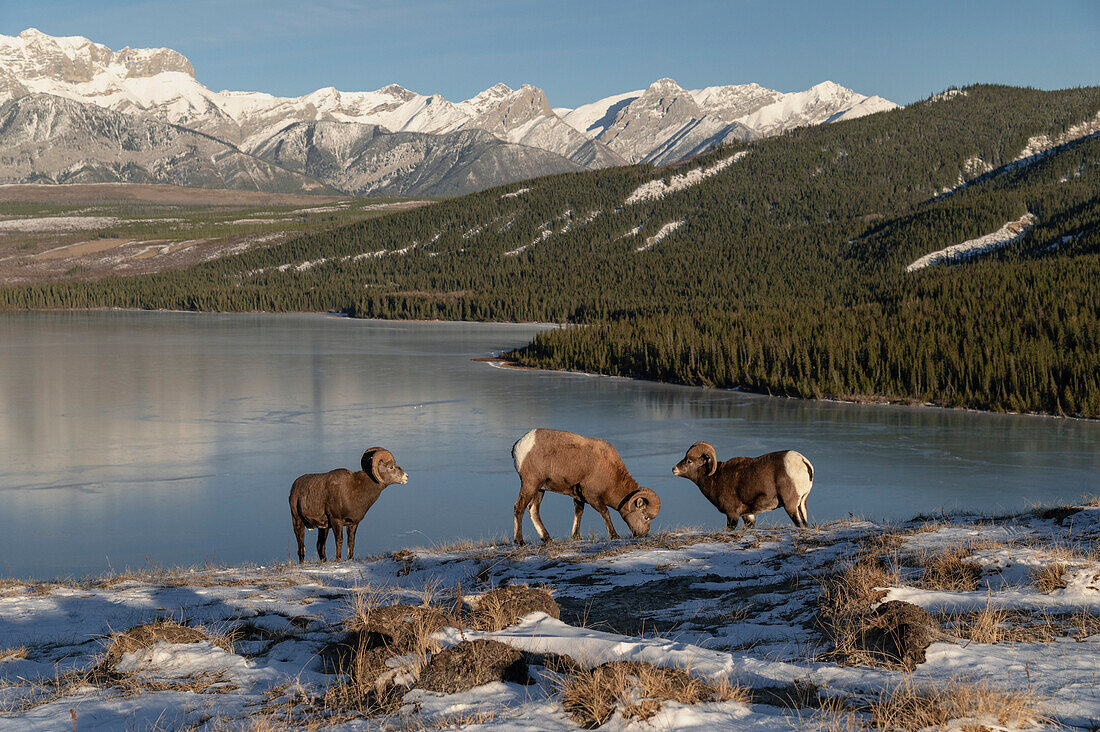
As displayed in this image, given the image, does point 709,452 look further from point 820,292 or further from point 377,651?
point 820,292

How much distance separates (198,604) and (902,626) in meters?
8.14

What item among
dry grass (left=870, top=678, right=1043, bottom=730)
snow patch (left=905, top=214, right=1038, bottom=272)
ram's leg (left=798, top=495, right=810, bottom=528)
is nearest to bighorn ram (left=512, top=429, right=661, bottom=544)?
ram's leg (left=798, top=495, right=810, bottom=528)

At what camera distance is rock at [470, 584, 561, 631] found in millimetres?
9133

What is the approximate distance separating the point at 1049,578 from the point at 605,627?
15.1 feet

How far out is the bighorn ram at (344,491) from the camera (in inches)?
683

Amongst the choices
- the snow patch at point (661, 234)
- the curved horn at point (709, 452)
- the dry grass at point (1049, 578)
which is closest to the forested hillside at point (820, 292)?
the snow patch at point (661, 234)

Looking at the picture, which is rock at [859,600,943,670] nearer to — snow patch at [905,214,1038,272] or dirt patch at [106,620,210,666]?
dirt patch at [106,620,210,666]

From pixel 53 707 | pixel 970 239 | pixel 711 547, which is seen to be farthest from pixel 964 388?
pixel 970 239

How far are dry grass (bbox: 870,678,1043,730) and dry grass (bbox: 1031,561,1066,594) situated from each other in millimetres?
3551

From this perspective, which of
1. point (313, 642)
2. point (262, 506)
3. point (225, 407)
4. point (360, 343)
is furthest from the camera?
point (360, 343)

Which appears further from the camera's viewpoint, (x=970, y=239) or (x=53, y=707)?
(x=970, y=239)

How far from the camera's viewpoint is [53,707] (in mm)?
7668

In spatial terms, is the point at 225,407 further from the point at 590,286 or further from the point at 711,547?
the point at 590,286

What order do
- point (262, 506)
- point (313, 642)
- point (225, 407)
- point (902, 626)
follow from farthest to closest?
1. point (225, 407)
2. point (262, 506)
3. point (313, 642)
4. point (902, 626)
